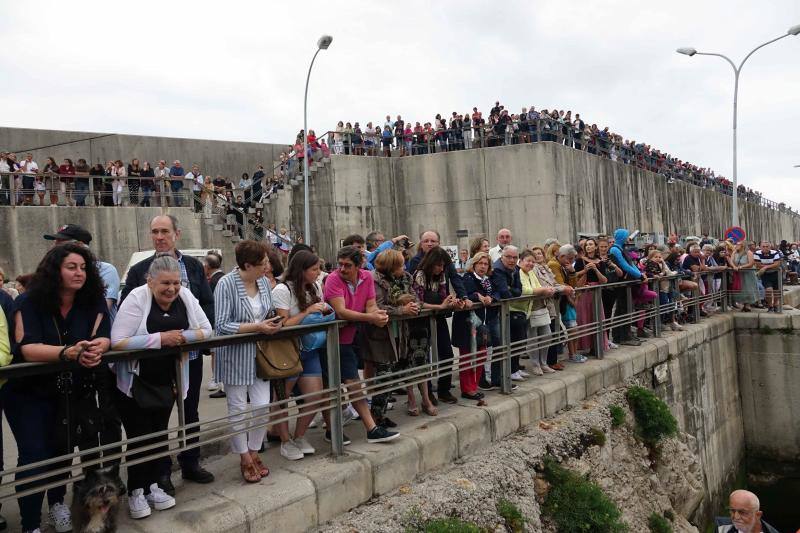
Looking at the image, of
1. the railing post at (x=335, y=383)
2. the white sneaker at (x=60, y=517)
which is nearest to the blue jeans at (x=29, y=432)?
the white sneaker at (x=60, y=517)

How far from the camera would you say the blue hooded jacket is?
27.9 ft

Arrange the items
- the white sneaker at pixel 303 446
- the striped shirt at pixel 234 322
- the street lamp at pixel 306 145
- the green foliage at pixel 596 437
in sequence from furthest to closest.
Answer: the street lamp at pixel 306 145 → the green foliage at pixel 596 437 → the white sneaker at pixel 303 446 → the striped shirt at pixel 234 322

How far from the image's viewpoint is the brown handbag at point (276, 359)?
3.87m

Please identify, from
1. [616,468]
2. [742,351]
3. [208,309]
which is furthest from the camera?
[742,351]

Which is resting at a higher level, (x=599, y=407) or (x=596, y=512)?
(x=599, y=407)

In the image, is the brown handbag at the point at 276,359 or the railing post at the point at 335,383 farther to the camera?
the railing post at the point at 335,383

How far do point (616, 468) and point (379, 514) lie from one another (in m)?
3.63

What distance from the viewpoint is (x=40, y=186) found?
49.9 feet

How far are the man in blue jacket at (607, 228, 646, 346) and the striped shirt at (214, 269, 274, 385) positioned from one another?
6.27 meters

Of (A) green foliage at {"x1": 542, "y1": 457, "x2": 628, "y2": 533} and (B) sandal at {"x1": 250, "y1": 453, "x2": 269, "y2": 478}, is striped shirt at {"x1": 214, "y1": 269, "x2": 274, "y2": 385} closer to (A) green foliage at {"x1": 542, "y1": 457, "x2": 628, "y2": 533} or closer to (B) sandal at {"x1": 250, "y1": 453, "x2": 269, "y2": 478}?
(B) sandal at {"x1": 250, "y1": 453, "x2": 269, "y2": 478}

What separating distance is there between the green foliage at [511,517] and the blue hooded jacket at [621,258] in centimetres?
514

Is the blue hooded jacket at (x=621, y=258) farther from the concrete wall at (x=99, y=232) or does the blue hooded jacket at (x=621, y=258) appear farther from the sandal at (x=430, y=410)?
the concrete wall at (x=99, y=232)

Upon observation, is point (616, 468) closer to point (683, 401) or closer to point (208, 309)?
point (683, 401)

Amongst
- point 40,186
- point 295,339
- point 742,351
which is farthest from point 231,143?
point 295,339
